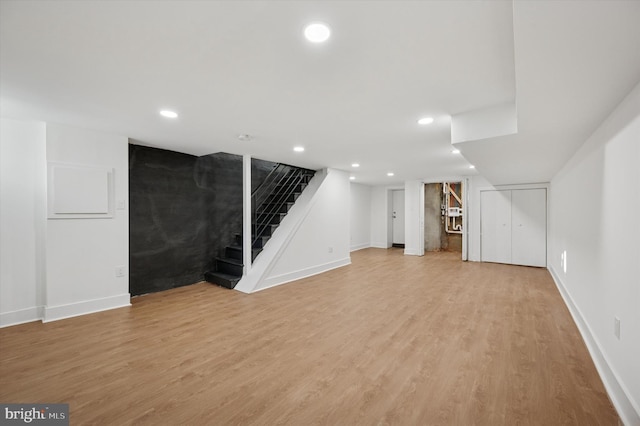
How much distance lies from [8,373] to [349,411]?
2796 millimetres

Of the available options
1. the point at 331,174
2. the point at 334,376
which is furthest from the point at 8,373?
the point at 331,174

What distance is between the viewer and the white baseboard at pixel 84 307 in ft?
10.7

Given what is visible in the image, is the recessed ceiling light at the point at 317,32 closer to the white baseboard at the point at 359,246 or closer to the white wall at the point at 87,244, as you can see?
the white wall at the point at 87,244

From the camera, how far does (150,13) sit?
136 cm

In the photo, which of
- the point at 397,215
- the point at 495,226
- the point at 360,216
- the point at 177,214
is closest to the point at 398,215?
the point at 397,215

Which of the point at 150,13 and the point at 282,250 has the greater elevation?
the point at 150,13

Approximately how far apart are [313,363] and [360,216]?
751cm

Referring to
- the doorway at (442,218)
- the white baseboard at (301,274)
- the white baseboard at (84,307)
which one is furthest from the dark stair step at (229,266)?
the doorway at (442,218)

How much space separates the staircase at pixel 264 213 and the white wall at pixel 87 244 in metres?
1.65

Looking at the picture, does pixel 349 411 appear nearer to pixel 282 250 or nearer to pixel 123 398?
pixel 123 398

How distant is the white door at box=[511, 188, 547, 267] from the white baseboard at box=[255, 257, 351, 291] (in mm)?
4175

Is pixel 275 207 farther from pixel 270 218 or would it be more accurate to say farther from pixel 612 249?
pixel 612 249

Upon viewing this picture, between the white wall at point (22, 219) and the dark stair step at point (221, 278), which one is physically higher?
the white wall at point (22, 219)

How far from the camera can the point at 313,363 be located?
2.35m
